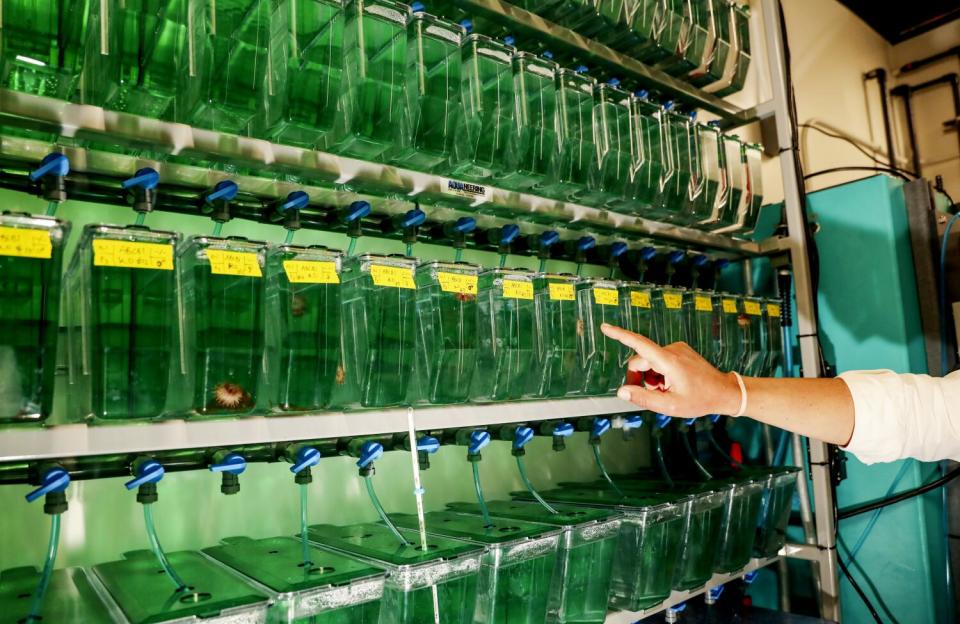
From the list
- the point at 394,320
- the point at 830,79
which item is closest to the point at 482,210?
the point at 394,320

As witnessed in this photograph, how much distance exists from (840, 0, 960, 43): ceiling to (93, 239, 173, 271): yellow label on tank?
434 cm

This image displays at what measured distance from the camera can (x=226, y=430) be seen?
41.8 inches

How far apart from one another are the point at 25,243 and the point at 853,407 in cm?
154

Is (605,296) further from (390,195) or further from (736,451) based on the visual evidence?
(736,451)

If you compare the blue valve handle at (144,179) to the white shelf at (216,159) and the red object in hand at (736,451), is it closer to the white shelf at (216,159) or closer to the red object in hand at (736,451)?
the white shelf at (216,159)

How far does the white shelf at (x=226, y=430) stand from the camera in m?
0.89

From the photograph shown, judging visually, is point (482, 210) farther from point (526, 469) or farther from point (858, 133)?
point (858, 133)

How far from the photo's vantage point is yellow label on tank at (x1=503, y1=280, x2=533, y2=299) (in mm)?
1511

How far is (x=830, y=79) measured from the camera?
147 inches

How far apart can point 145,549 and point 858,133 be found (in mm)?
4221

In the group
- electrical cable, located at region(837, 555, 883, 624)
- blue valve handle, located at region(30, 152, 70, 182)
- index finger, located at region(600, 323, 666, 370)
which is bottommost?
electrical cable, located at region(837, 555, 883, 624)

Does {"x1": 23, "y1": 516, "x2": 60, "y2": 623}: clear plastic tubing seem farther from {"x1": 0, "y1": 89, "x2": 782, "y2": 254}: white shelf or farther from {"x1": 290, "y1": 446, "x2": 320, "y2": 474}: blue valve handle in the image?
{"x1": 0, "y1": 89, "x2": 782, "y2": 254}: white shelf

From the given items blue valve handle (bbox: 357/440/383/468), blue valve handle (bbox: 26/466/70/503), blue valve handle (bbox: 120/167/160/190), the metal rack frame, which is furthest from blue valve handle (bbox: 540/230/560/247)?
blue valve handle (bbox: 26/466/70/503)

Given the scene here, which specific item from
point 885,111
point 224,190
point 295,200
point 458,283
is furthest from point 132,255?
point 885,111
